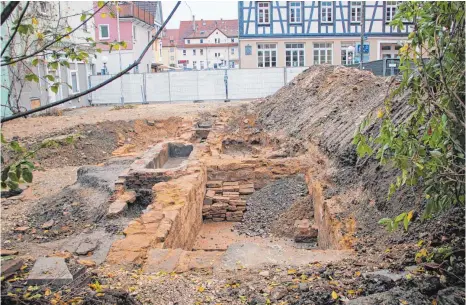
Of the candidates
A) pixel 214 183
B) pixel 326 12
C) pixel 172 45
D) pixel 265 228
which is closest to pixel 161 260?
pixel 265 228

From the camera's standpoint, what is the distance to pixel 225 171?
406 inches

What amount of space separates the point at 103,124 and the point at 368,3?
69.9ft

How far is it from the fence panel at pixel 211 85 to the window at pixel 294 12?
9.08 meters

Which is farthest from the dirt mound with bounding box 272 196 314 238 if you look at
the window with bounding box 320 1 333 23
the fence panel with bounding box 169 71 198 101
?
the window with bounding box 320 1 333 23

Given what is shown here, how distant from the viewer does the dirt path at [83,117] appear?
1578 centimetres

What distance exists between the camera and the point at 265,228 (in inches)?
334

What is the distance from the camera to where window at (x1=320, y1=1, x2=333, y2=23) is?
3012 centimetres

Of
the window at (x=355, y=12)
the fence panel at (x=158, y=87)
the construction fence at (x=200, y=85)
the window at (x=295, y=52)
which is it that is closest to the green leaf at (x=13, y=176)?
the construction fence at (x=200, y=85)

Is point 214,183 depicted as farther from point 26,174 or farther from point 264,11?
point 264,11

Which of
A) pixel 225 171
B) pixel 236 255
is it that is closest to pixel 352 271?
pixel 236 255

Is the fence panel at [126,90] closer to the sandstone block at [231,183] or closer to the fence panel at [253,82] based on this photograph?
the fence panel at [253,82]

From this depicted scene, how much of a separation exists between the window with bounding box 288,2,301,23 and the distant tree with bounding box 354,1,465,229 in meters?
28.1

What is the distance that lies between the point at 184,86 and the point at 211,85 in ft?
4.96

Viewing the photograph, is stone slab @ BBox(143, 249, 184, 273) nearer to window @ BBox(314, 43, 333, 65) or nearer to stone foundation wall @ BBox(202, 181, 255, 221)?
stone foundation wall @ BBox(202, 181, 255, 221)
